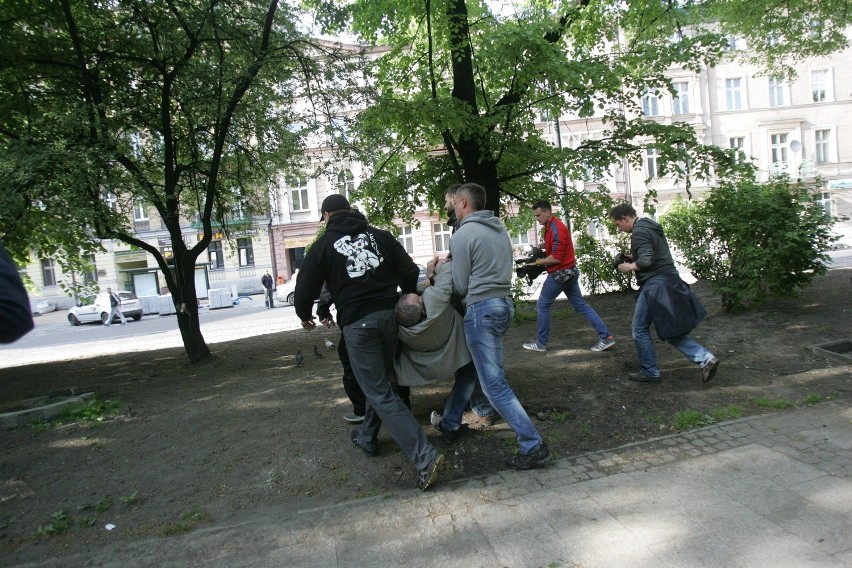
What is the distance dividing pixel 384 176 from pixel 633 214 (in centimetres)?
454

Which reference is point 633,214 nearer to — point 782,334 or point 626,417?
point 626,417

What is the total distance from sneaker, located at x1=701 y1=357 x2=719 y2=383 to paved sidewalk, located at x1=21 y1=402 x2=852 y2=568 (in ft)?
3.84

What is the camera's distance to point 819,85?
127 feet

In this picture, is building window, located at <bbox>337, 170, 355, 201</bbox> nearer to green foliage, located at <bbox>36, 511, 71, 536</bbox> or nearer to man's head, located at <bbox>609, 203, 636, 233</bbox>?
man's head, located at <bbox>609, 203, 636, 233</bbox>

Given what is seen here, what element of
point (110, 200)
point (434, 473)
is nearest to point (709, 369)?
point (434, 473)

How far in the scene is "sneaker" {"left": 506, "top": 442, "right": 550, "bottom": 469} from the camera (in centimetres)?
367

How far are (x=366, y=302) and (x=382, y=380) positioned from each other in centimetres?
53

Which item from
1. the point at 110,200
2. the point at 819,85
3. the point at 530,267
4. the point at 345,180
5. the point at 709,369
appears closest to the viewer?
the point at 709,369

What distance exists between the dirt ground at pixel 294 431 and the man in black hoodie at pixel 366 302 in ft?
1.36

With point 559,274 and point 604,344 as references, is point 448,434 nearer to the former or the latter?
point 559,274

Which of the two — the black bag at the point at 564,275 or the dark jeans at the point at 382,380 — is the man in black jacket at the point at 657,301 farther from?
the dark jeans at the point at 382,380

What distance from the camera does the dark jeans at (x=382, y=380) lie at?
3600 mm

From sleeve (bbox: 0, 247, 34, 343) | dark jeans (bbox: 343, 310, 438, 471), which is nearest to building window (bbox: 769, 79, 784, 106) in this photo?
dark jeans (bbox: 343, 310, 438, 471)

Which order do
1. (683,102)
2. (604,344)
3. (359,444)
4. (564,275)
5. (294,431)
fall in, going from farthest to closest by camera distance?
1. (683,102)
2. (604,344)
3. (564,275)
4. (294,431)
5. (359,444)
